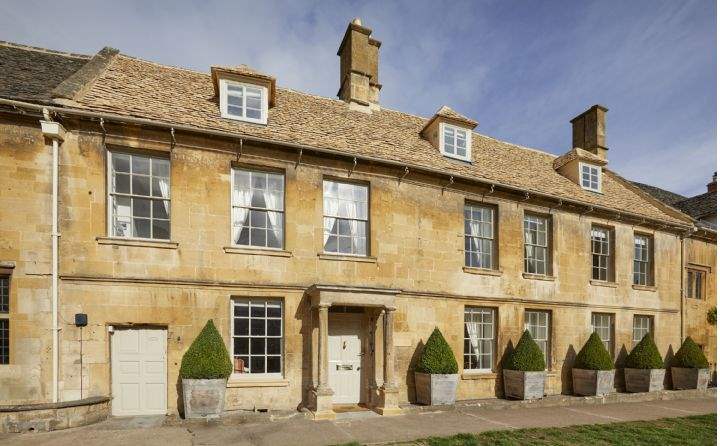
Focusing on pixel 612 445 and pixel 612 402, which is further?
pixel 612 402

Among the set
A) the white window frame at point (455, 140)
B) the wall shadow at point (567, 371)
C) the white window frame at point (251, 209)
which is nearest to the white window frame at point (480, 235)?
the white window frame at point (455, 140)

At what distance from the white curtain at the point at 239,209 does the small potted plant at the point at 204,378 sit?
2.72 metres

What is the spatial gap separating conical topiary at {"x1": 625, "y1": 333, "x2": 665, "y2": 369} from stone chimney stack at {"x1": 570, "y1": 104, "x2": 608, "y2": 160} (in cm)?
850

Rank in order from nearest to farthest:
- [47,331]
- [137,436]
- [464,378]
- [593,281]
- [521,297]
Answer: [137,436] < [47,331] < [464,378] < [521,297] < [593,281]

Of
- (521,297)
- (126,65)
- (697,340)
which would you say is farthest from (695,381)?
(126,65)

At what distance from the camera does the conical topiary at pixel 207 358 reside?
9422 millimetres

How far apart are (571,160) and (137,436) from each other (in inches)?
662

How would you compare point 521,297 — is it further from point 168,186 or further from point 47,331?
point 47,331

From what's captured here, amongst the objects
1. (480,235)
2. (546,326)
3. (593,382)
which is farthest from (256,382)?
(593,382)

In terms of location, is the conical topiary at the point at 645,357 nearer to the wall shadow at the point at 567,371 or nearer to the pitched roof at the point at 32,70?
the wall shadow at the point at 567,371

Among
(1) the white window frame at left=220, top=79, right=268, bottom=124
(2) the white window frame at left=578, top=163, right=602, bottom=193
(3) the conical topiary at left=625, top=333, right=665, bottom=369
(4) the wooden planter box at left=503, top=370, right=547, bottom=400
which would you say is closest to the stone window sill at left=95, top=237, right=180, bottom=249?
(1) the white window frame at left=220, top=79, right=268, bottom=124

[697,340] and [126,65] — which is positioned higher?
[126,65]

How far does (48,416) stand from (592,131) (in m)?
21.7

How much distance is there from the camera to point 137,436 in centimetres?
834
